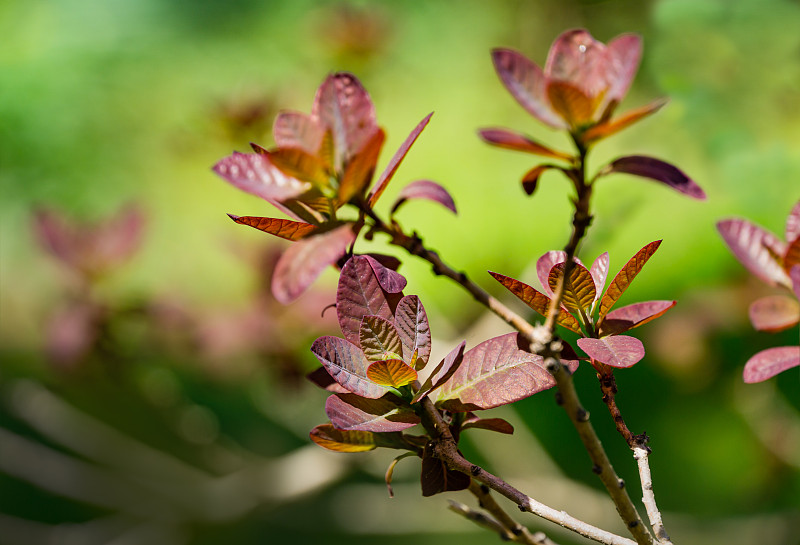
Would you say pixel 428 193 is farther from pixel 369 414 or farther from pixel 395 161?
pixel 369 414

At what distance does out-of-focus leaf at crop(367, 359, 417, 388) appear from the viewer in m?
0.38

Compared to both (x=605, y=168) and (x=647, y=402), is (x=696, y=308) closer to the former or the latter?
(x=647, y=402)

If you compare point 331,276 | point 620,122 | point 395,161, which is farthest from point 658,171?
point 331,276

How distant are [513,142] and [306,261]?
5.0 inches

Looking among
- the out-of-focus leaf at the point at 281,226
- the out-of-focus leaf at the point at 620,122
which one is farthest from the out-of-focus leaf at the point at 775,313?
the out-of-focus leaf at the point at 281,226

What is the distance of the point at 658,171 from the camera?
0.36 m

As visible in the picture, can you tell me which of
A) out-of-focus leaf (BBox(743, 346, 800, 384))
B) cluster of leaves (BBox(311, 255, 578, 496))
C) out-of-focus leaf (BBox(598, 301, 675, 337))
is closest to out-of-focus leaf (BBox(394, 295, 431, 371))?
cluster of leaves (BBox(311, 255, 578, 496))

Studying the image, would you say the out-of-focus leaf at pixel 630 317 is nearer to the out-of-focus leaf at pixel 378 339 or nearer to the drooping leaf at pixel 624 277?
the drooping leaf at pixel 624 277

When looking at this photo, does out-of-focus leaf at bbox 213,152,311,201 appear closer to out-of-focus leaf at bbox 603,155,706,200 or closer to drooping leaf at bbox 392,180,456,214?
drooping leaf at bbox 392,180,456,214

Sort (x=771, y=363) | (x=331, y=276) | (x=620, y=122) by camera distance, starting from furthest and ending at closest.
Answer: (x=331, y=276), (x=771, y=363), (x=620, y=122)

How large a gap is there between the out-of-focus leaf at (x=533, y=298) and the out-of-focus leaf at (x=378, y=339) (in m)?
→ 0.07

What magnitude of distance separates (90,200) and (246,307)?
2465mm

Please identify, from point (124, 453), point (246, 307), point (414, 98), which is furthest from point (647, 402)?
point (414, 98)

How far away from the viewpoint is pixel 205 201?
344 cm
